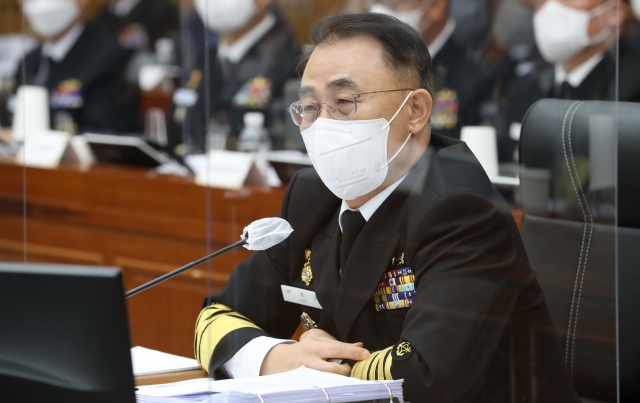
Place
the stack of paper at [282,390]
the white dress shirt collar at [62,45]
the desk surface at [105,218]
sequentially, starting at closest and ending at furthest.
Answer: the stack of paper at [282,390]
the desk surface at [105,218]
the white dress shirt collar at [62,45]

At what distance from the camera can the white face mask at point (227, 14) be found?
1.57 m

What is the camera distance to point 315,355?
1.24m

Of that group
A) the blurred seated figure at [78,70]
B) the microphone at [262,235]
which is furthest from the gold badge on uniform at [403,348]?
the blurred seated figure at [78,70]

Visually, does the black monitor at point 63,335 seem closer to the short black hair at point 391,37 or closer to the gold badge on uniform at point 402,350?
the gold badge on uniform at point 402,350

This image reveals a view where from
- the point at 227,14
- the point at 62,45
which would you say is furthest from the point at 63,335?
the point at 62,45

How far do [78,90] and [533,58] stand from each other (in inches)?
143

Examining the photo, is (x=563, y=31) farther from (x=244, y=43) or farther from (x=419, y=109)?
(x=244, y=43)

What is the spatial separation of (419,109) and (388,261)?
22 centimetres

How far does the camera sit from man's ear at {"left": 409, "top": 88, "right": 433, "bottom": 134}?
48.8 inches

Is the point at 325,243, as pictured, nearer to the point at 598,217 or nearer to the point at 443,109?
the point at 443,109

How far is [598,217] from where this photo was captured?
3.86 ft

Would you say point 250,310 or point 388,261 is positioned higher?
point 388,261

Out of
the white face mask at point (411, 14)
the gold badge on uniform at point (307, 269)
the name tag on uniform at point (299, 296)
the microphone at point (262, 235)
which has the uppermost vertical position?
the white face mask at point (411, 14)

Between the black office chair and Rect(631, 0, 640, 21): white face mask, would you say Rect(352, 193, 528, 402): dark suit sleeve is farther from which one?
Rect(631, 0, 640, 21): white face mask
